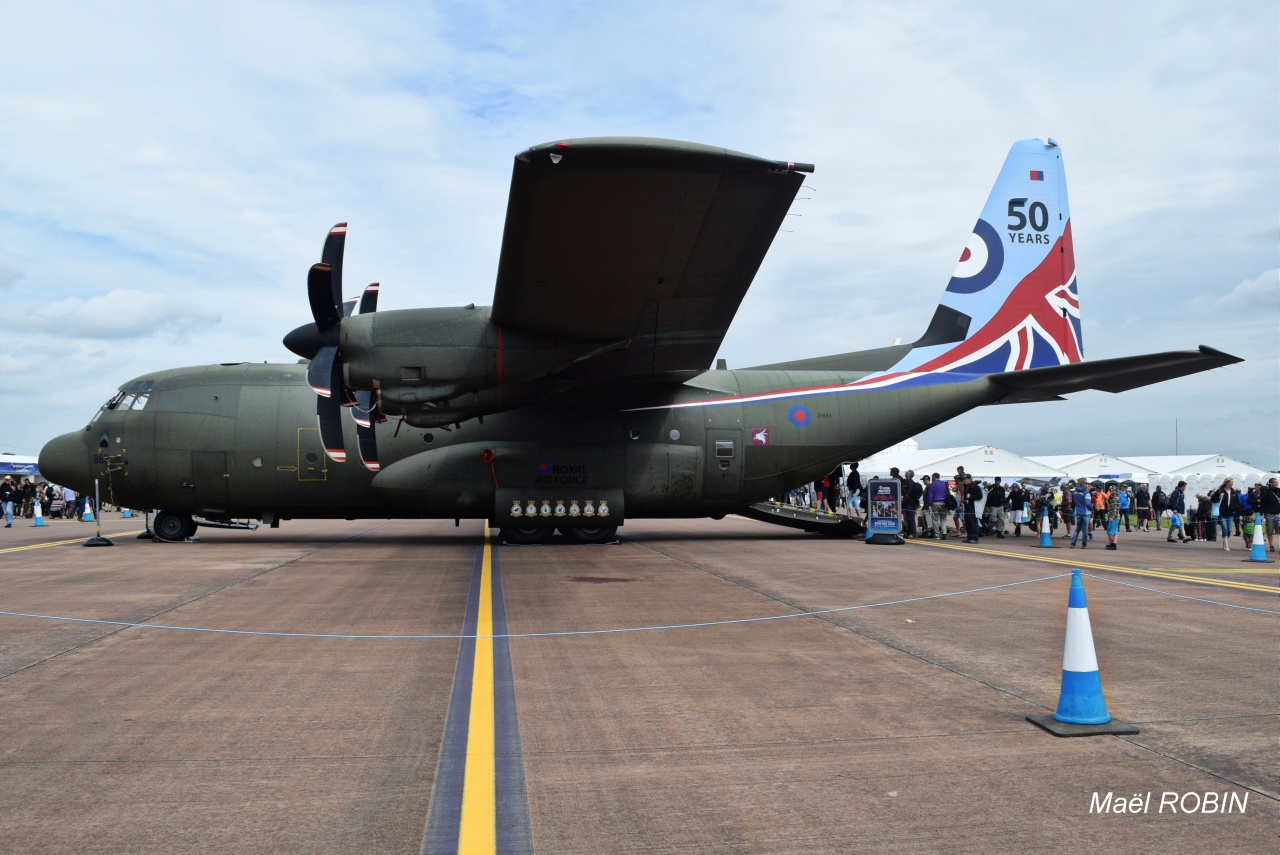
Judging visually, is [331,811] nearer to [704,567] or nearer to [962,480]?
[704,567]

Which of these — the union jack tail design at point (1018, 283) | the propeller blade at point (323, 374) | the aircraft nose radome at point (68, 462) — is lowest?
the aircraft nose radome at point (68, 462)

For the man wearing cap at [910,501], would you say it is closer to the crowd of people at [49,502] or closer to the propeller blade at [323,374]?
the propeller blade at [323,374]

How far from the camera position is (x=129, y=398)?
1812 centimetres

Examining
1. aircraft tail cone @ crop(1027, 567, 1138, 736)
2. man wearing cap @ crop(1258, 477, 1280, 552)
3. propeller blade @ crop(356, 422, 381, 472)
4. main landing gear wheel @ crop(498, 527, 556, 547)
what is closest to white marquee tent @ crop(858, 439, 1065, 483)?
man wearing cap @ crop(1258, 477, 1280, 552)

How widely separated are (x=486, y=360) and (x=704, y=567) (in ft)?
15.8

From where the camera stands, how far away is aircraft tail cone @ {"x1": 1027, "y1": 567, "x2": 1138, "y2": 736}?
4969 mm

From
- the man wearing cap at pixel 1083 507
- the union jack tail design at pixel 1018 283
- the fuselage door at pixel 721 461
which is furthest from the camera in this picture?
the union jack tail design at pixel 1018 283

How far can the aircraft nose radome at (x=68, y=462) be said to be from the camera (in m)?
18.0

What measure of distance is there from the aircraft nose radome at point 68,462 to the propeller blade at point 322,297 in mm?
6917

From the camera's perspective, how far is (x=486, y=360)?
567 inches

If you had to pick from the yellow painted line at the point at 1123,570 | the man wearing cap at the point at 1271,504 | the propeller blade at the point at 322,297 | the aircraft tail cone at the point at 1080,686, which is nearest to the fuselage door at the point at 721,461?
the yellow painted line at the point at 1123,570

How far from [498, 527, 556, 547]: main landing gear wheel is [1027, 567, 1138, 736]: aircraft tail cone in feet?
44.6

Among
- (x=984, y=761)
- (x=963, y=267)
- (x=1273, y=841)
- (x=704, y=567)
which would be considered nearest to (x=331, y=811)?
(x=984, y=761)

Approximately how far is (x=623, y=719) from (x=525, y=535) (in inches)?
509
